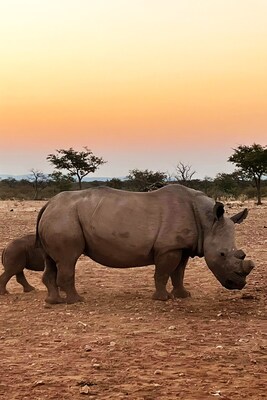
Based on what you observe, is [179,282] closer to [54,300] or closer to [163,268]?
[163,268]

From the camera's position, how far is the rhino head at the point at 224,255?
272 inches

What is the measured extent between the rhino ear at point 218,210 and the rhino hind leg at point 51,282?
241 cm

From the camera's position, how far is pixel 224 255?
23.1ft

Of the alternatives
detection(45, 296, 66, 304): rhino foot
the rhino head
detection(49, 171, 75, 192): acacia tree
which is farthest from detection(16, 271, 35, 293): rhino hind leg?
detection(49, 171, 75, 192): acacia tree

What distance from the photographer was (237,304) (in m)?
7.18

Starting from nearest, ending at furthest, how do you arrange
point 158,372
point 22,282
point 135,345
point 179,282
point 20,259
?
point 158,372 < point 135,345 < point 179,282 < point 20,259 < point 22,282

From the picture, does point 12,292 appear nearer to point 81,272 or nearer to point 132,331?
point 81,272

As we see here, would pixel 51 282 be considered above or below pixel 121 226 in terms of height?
below

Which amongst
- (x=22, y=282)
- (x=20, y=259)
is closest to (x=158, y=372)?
(x=20, y=259)

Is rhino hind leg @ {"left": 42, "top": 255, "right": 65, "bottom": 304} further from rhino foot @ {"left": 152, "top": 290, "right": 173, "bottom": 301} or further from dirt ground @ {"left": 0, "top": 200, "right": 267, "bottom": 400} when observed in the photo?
rhino foot @ {"left": 152, "top": 290, "right": 173, "bottom": 301}

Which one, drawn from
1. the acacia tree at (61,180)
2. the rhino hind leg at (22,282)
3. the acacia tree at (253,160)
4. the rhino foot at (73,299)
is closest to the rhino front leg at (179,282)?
the rhino foot at (73,299)

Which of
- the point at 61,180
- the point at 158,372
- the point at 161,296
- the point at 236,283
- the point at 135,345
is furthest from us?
the point at 61,180

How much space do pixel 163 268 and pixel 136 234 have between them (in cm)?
59

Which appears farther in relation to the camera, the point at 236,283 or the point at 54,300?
the point at 54,300
